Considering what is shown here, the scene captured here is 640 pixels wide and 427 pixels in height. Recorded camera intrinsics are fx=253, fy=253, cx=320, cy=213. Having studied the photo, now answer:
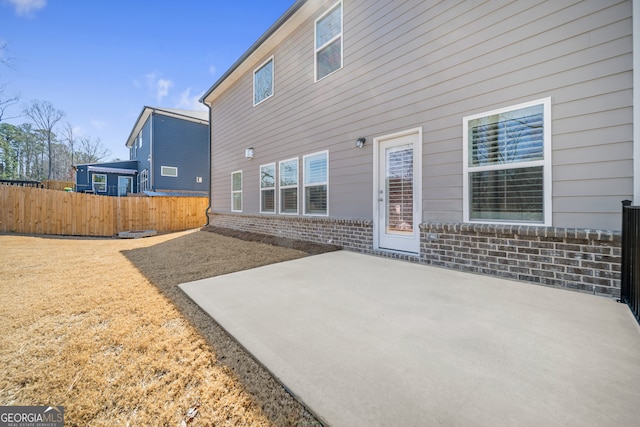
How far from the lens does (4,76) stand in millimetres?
12617

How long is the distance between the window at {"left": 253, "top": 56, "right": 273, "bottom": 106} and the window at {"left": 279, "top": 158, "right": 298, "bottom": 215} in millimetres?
2268

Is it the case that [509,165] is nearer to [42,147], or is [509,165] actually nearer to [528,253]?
[528,253]

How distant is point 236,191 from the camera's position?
879cm

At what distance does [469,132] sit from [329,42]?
12.2 ft

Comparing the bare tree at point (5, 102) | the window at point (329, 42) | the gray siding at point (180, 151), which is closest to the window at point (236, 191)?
the window at point (329, 42)

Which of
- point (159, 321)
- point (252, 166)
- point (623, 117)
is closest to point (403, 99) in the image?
point (623, 117)

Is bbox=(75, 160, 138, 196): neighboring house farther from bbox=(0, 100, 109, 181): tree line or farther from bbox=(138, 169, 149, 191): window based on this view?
bbox=(0, 100, 109, 181): tree line

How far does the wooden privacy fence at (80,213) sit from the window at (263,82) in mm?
6092

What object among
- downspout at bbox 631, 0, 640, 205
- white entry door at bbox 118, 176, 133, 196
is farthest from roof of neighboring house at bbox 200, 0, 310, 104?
white entry door at bbox 118, 176, 133, 196

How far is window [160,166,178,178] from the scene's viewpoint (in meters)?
15.1

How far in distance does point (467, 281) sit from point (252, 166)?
261 inches

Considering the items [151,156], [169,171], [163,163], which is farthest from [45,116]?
[169,171]

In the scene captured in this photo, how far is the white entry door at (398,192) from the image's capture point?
158 inches

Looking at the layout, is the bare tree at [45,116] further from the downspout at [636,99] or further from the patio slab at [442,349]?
the downspout at [636,99]
